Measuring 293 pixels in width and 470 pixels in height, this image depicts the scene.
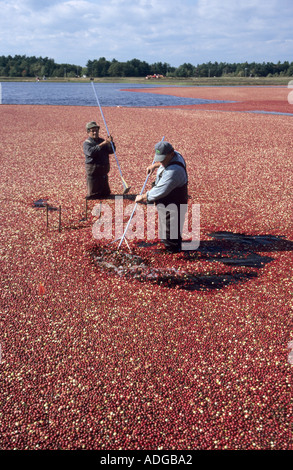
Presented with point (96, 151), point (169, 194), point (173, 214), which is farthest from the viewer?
point (96, 151)

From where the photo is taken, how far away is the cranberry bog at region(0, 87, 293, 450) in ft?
11.2

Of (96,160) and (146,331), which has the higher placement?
(96,160)

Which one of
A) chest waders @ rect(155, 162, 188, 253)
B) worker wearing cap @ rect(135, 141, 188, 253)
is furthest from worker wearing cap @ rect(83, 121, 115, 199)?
chest waders @ rect(155, 162, 188, 253)

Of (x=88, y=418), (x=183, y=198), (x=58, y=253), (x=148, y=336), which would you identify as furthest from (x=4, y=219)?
(x=88, y=418)

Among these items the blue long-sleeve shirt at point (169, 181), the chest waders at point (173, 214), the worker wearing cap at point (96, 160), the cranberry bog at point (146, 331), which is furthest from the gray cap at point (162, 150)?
the worker wearing cap at point (96, 160)

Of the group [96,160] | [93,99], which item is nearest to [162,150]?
[96,160]

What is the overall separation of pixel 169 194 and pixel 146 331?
256cm

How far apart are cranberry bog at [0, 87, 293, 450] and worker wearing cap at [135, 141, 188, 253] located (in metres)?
0.40

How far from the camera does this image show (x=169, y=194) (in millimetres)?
6312

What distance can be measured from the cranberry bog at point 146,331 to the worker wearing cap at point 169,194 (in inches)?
15.8

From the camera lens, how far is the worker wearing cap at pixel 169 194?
599 centimetres

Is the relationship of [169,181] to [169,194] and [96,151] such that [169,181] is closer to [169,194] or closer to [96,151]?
[169,194]

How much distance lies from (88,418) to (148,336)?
1355mm

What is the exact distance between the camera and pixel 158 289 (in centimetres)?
565
